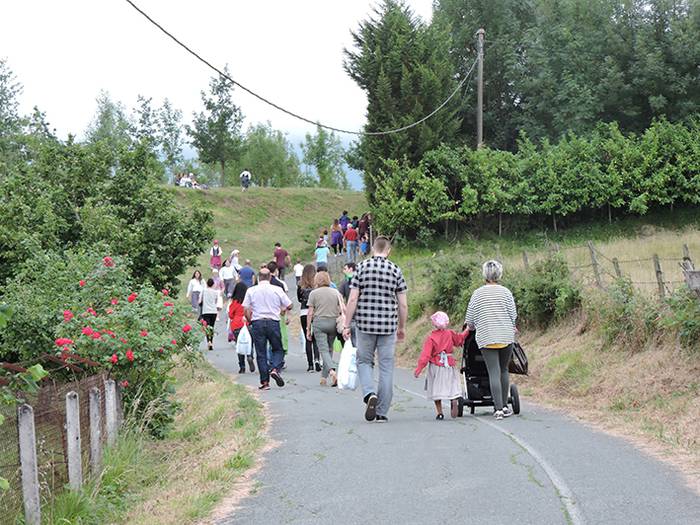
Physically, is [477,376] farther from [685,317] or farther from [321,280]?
[321,280]

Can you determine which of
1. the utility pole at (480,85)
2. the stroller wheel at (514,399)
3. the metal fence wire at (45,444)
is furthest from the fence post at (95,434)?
the utility pole at (480,85)

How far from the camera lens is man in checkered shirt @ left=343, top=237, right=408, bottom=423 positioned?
11.1 metres

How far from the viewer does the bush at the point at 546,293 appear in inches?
687

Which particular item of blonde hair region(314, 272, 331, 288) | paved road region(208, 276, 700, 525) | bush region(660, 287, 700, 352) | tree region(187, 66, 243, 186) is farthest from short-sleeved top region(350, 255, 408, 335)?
tree region(187, 66, 243, 186)

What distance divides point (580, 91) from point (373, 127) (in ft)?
35.4

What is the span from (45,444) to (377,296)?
4501 mm

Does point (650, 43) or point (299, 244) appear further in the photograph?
point (299, 244)

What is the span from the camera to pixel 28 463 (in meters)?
7.12

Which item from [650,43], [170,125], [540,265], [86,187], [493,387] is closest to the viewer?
[493,387]

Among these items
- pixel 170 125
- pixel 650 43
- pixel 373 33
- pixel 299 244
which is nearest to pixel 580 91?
pixel 650 43

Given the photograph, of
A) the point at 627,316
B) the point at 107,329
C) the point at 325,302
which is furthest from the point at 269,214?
the point at 107,329

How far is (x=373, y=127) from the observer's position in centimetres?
4525

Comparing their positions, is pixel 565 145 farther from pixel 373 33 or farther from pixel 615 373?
pixel 615 373

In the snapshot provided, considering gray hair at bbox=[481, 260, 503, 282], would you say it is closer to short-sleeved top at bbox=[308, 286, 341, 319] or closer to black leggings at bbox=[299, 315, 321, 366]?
short-sleeved top at bbox=[308, 286, 341, 319]
